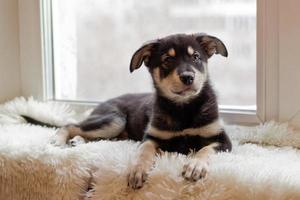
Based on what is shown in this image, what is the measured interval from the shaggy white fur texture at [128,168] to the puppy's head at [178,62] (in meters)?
0.20

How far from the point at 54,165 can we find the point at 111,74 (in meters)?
0.62

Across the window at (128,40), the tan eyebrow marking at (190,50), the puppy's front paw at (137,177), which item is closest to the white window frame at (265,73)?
the window at (128,40)

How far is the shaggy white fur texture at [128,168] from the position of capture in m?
1.07

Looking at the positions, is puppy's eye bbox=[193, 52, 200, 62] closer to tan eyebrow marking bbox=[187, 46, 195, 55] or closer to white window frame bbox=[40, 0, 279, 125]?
tan eyebrow marking bbox=[187, 46, 195, 55]

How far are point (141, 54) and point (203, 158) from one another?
1.24 feet

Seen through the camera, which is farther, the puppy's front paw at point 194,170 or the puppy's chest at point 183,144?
the puppy's chest at point 183,144

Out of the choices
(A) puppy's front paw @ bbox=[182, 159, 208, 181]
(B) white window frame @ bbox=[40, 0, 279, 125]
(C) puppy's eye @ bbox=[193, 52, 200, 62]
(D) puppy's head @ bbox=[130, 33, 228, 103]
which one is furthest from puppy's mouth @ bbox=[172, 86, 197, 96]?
(B) white window frame @ bbox=[40, 0, 279, 125]

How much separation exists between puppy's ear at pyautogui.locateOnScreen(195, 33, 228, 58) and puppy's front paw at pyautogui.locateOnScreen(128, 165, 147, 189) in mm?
454

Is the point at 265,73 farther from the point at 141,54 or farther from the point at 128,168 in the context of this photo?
the point at 128,168

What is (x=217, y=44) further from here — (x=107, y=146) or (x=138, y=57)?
(x=107, y=146)

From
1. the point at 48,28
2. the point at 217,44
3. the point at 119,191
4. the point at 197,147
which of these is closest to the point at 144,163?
the point at 119,191

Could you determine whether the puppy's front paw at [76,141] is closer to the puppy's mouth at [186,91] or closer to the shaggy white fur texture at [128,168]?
the shaggy white fur texture at [128,168]

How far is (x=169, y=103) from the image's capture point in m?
1.39

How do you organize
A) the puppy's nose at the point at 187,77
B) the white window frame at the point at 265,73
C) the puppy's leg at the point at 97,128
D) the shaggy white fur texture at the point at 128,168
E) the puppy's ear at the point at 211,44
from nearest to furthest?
the shaggy white fur texture at the point at 128,168 → the puppy's nose at the point at 187,77 → the puppy's ear at the point at 211,44 → the white window frame at the point at 265,73 → the puppy's leg at the point at 97,128
